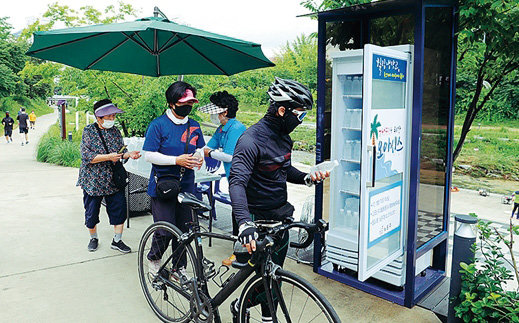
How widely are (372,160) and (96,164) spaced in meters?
2.97

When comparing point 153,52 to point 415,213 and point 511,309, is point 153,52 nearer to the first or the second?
point 415,213

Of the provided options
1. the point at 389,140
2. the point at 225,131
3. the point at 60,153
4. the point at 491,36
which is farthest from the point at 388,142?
the point at 60,153

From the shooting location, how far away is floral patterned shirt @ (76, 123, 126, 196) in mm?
4660

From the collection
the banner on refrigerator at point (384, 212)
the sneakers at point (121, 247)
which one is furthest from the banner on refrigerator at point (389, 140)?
the sneakers at point (121, 247)

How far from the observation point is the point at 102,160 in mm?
4613

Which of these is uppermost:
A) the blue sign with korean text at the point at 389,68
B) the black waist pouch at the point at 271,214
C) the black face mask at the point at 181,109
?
the blue sign with korean text at the point at 389,68

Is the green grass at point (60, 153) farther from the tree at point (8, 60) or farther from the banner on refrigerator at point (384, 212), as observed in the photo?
the tree at point (8, 60)

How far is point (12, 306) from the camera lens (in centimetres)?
369

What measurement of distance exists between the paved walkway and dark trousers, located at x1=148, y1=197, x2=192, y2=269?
55 centimetres

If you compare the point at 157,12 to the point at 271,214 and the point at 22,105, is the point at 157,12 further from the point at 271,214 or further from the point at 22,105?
the point at 22,105

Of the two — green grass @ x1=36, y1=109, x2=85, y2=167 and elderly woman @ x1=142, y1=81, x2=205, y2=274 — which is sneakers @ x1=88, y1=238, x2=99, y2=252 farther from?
green grass @ x1=36, y1=109, x2=85, y2=167

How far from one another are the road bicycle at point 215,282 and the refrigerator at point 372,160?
82cm

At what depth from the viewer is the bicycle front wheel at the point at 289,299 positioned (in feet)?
7.66

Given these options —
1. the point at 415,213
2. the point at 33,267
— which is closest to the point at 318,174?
the point at 415,213
